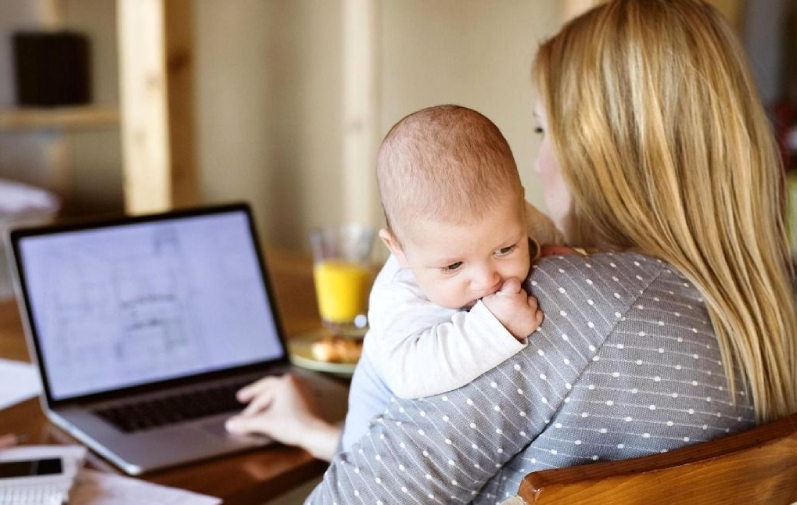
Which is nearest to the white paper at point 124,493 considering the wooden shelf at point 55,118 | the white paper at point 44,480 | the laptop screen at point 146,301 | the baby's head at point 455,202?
the white paper at point 44,480

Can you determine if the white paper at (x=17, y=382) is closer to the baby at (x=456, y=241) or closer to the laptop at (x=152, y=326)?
the laptop at (x=152, y=326)

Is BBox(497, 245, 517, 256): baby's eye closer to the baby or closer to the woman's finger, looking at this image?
the baby

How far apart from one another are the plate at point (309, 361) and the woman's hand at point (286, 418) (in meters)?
0.17

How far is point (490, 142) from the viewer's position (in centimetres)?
85

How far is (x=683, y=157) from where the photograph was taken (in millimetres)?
999

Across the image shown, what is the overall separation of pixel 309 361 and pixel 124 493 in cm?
49

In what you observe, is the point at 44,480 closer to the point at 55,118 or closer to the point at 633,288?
the point at 633,288

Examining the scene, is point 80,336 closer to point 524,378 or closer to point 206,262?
point 206,262

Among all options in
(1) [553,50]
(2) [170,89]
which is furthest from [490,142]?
(2) [170,89]

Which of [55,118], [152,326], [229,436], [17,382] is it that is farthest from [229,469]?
[55,118]

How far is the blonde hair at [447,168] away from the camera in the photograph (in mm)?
833

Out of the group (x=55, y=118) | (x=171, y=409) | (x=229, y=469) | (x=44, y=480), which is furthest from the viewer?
(x=55, y=118)

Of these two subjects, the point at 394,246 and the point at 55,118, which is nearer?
the point at 394,246

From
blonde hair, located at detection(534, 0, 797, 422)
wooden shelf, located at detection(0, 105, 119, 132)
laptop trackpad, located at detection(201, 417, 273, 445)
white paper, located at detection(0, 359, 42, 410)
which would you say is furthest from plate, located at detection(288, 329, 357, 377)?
wooden shelf, located at detection(0, 105, 119, 132)
